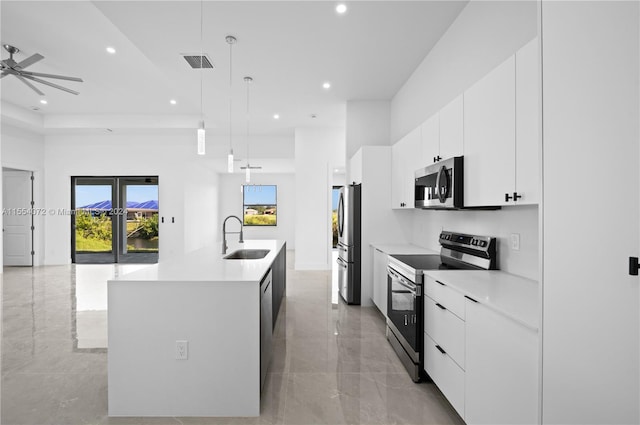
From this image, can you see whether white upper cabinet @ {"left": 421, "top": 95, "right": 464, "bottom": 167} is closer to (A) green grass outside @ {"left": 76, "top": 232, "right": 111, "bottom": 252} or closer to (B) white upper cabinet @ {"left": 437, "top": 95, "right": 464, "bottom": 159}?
(B) white upper cabinet @ {"left": 437, "top": 95, "right": 464, "bottom": 159}

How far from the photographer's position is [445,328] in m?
2.07

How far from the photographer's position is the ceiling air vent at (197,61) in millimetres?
3838

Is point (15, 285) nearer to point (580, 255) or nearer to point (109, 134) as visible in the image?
point (109, 134)

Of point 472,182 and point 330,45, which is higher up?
point 330,45

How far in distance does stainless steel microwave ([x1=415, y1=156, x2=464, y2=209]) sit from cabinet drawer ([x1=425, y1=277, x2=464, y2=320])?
62 cm

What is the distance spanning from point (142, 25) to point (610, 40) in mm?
3637

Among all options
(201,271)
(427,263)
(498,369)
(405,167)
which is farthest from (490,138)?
(201,271)

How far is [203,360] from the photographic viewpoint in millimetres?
2055

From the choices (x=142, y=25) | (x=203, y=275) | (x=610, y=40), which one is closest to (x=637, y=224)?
(x=610, y=40)

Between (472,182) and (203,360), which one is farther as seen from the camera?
(472,182)

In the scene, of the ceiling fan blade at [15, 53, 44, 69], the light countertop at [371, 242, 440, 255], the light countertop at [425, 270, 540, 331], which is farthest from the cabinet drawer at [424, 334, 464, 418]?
the ceiling fan blade at [15, 53, 44, 69]

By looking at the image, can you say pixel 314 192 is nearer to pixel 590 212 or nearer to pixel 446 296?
pixel 446 296

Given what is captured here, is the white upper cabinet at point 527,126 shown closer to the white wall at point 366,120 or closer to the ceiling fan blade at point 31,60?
the white wall at point 366,120

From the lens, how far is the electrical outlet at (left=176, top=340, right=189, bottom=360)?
205cm
